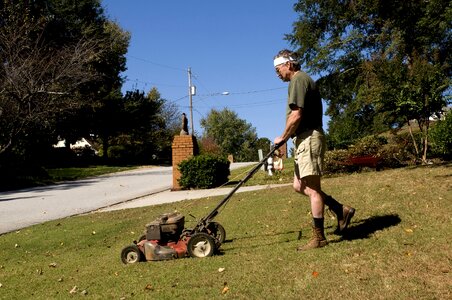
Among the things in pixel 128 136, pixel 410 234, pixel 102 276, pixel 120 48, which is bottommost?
pixel 102 276

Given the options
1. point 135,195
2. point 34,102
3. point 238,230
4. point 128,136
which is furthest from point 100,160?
point 238,230

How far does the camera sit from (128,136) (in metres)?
46.4

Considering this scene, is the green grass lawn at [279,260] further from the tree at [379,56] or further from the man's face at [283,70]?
the tree at [379,56]

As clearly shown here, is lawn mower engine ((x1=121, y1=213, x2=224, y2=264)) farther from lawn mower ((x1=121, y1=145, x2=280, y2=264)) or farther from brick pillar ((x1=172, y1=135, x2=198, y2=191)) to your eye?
brick pillar ((x1=172, y1=135, x2=198, y2=191))

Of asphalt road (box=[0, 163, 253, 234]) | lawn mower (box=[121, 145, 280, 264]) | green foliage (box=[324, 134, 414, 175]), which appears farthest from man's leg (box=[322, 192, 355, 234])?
green foliage (box=[324, 134, 414, 175])

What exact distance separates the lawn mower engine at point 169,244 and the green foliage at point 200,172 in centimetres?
845

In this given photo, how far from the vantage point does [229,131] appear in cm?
7950

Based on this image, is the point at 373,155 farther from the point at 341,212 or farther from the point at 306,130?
the point at 306,130

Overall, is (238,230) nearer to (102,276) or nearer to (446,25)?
(102,276)

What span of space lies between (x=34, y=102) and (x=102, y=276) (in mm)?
21816

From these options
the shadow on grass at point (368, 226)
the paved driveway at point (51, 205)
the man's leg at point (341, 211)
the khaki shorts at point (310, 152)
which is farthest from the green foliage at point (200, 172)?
the khaki shorts at point (310, 152)

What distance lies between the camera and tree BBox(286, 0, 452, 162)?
1286cm

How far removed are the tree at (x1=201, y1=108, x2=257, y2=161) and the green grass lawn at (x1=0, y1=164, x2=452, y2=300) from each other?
68976 millimetres

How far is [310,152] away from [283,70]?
3.07ft
